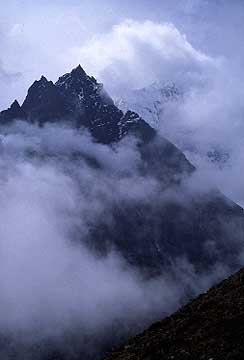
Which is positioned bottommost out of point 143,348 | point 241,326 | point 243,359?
point 243,359

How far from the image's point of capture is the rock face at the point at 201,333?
36.3 metres

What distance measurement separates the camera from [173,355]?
38031 mm

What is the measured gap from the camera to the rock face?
119 ft

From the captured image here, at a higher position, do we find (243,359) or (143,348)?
(143,348)

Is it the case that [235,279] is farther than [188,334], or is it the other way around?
[235,279]

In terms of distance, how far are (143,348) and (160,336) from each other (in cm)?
184

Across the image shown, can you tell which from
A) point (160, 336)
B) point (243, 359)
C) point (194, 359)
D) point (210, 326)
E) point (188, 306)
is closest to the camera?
point (243, 359)

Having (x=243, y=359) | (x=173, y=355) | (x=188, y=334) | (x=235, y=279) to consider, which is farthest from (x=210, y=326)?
(x=235, y=279)

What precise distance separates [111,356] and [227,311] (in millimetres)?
11748

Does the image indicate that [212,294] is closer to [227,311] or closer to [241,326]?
[227,311]

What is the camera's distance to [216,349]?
36.0m

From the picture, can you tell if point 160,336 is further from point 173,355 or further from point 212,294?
point 212,294

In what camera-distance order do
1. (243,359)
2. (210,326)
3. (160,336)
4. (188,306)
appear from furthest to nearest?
(188,306), (160,336), (210,326), (243,359)

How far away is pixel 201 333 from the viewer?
39906 millimetres
